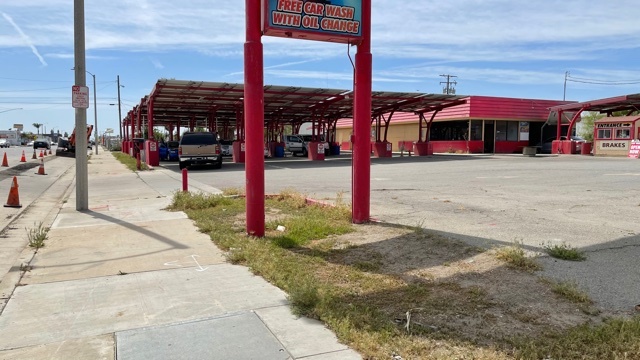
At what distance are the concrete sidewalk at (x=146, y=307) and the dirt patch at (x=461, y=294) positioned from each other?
36.7 inches

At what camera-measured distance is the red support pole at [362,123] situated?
8.01 meters

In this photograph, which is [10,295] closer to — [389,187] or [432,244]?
[432,244]

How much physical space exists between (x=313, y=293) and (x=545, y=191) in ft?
33.7

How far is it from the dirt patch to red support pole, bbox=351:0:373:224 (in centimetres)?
156

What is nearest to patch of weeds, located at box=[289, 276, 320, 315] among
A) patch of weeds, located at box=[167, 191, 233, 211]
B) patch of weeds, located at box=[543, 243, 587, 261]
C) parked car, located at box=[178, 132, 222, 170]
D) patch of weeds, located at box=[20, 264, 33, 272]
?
patch of weeds, located at box=[543, 243, 587, 261]

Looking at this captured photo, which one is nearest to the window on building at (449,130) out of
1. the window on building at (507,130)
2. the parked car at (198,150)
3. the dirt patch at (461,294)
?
the window on building at (507,130)

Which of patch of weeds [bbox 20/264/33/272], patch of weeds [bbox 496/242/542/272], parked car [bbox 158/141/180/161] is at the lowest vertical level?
patch of weeds [bbox 20/264/33/272]

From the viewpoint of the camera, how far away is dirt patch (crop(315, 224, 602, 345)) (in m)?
3.89

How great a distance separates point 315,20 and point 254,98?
160 centimetres

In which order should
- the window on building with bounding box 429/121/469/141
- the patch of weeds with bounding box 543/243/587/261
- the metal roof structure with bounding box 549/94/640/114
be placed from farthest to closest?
the window on building with bounding box 429/121/469/141
the metal roof structure with bounding box 549/94/640/114
the patch of weeds with bounding box 543/243/587/261

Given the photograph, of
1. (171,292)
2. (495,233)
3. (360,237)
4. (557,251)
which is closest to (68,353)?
(171,292)

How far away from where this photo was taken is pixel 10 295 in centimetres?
502

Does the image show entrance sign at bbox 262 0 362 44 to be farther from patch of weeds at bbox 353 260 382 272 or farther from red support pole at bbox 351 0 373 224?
patch of weeds at bbox 353 260 382 272

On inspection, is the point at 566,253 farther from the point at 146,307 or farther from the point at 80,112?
the point at 80,112
